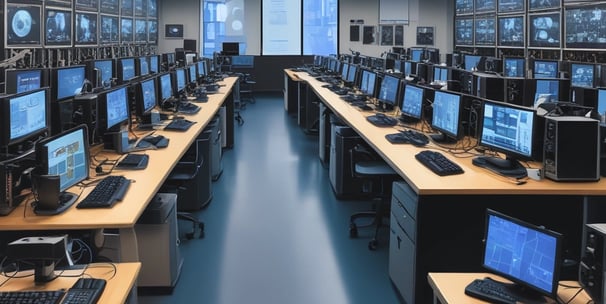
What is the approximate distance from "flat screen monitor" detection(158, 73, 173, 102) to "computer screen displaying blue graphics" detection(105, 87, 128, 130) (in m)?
1.52

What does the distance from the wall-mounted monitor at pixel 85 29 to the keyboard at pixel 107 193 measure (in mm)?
7154

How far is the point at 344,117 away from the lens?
6098mm

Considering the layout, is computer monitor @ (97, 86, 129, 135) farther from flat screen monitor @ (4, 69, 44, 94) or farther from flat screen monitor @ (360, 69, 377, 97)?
flat screen monitor @ (360, 69, 377, 97)

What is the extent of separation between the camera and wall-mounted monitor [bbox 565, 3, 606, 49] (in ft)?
27.5

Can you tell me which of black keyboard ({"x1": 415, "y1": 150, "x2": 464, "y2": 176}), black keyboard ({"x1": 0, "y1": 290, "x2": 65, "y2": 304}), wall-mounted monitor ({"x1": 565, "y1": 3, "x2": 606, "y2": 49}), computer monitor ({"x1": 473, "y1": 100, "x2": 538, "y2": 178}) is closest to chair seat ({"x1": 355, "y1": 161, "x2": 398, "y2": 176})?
black keyboard ({"x1": 415, "y1": 150, "x2": 464, "y2": 176})

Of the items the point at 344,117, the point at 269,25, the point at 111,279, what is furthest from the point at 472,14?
the point at 111,279

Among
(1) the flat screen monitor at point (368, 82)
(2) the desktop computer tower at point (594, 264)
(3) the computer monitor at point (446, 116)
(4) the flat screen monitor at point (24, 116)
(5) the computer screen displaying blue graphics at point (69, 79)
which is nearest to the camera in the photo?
(2) the desktop computer tower at point (594, 264)

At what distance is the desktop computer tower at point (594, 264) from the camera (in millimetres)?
1825

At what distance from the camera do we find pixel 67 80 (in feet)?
19.0

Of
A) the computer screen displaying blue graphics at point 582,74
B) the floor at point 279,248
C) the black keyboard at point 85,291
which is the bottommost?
the floor at point 279,248

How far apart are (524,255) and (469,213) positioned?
1.17 metres

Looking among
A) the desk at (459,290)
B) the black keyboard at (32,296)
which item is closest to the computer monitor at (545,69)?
the desk at (459,290)

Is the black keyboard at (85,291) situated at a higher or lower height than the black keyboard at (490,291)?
higher

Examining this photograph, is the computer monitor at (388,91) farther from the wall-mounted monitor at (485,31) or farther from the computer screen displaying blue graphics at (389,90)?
the wall-mounted monitor at (485,31)
